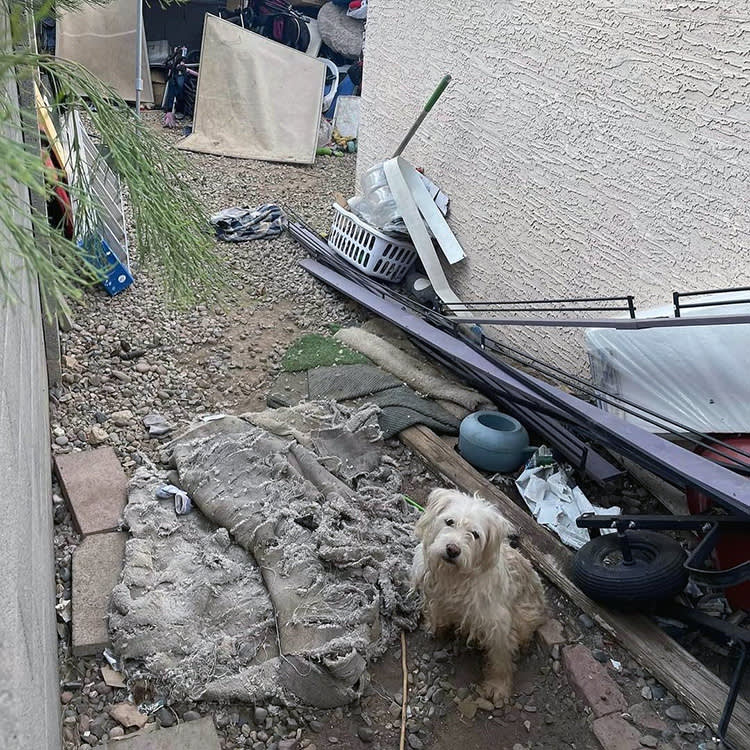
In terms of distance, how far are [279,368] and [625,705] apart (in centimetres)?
298

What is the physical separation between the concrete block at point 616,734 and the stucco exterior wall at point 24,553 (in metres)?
1.89

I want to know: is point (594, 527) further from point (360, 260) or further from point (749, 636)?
point (360, 260)

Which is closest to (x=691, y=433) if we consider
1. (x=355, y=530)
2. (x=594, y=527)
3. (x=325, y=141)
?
(x=594, y=527)

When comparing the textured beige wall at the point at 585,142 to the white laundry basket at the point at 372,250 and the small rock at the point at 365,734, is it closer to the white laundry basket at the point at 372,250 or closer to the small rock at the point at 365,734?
the white laundry basket at the point at 372,250

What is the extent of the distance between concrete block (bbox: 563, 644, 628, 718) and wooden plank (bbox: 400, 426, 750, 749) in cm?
16

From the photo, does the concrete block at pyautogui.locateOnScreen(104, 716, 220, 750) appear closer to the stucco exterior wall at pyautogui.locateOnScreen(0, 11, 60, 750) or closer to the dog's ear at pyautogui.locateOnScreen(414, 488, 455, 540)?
the stucco exterior wall at pyautogui.locateOnScreen(0, 11, 60, 750)

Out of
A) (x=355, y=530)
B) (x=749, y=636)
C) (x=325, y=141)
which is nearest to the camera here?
(x=749, y=636)

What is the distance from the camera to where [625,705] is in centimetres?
299

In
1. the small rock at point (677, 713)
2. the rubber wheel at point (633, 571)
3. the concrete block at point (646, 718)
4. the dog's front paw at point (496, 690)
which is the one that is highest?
the rubber wheel at point (633, 571)

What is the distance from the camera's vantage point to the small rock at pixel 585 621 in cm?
335

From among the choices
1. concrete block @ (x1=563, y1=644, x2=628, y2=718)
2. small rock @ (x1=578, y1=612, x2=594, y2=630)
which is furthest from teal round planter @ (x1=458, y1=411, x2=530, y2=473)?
concrete block @ (x1=563, y1=644, x2=628, y2=718)

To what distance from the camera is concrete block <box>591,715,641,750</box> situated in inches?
112

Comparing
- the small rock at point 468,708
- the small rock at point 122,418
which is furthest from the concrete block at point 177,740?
the small rock at point 122,418

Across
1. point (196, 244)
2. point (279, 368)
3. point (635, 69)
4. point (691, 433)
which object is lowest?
point (279, 368)
